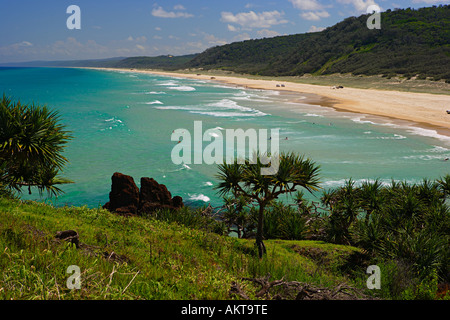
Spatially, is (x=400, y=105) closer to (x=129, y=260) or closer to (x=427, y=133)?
(x=427, y=133)

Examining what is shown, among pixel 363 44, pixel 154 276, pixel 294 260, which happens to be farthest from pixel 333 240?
pixel 363 44

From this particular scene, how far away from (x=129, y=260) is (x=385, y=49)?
125162 millimetres

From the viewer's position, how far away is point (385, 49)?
367 feet

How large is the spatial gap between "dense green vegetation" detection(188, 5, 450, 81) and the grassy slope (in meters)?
77.6

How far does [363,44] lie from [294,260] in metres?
136

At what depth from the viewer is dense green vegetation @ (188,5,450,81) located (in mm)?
88000

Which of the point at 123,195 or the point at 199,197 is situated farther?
the point at 199,197

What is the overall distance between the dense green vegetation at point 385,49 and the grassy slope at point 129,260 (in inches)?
3053

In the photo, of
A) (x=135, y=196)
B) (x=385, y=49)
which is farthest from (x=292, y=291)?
(x=385, y=49)

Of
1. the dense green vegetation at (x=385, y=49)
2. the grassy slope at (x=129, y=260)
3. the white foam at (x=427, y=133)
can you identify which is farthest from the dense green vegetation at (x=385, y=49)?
the grassy slope at (x=129, y=260)

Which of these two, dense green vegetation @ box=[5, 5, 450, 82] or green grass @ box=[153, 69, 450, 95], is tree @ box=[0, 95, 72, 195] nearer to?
green grass @ box=[153, 69, 450, 95]

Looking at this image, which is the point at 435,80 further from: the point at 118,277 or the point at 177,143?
the point at 118,277

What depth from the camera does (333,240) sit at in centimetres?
1319

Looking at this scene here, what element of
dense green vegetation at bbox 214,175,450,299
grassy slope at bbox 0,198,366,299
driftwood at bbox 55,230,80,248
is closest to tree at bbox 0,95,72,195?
grassy slope at bbox 0,198,366,299
